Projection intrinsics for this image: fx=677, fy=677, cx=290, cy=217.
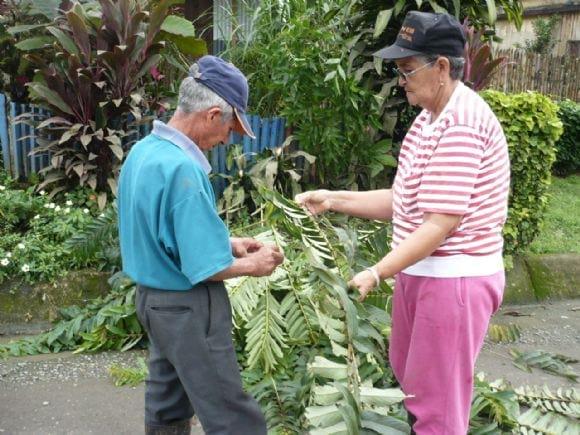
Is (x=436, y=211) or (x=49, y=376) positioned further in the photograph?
(x=49, y=376)

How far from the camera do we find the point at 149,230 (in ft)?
8.18

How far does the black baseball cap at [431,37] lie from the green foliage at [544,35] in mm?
19433

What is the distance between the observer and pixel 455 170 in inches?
92.9

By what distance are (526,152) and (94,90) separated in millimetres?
3625

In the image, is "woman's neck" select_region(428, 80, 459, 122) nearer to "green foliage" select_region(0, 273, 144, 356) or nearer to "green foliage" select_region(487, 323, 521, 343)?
"green foliage" select_region(487, 323, 521, 343)

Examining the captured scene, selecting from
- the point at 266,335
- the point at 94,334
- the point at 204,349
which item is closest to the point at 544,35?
the point at 94,334

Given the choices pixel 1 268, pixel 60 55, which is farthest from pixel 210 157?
pixel 1 268

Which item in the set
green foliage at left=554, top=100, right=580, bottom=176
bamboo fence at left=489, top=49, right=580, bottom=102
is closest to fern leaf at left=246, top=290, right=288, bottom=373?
green foliage at left=554, top=100, right=580, bottom=176

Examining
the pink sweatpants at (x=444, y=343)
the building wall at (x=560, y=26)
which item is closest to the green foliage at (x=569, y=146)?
the pink sweatpants at (x=444, y=343)

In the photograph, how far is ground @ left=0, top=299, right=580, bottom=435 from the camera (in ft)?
12.0

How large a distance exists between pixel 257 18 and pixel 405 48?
4.86m

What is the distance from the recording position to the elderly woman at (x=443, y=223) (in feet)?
7.86

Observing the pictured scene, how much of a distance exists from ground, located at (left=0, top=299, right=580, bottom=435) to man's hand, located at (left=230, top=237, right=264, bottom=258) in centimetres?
130

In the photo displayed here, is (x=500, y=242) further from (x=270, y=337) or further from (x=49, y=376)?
(x=49, y=376)
